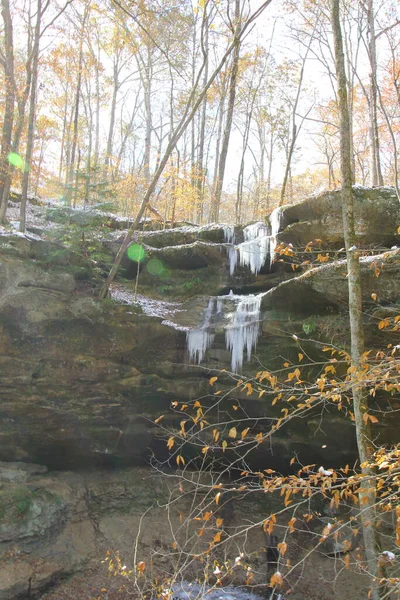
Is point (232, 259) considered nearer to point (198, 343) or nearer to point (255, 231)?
point (255, 231)

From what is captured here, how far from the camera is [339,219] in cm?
923

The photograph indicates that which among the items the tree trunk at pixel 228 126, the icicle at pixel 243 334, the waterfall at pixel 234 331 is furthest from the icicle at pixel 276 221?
the tree trunk at pixel 228 126

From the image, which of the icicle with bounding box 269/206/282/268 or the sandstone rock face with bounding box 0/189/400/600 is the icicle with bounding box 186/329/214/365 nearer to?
the sandstone rock face with bounding box 0/189/400/600

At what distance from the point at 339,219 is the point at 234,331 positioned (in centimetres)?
345

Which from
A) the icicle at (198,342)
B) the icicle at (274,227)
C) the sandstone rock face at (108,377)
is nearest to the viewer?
the sandstone rock face at (108,377)

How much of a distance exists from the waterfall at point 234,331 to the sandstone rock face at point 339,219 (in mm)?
1879

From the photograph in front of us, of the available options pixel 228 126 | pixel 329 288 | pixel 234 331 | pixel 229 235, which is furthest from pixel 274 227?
pixel 228 126

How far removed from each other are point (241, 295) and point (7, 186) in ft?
22.3

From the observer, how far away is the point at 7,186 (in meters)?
10.9

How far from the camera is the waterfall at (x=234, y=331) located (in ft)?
28.7

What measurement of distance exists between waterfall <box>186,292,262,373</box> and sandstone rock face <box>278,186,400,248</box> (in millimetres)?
1879

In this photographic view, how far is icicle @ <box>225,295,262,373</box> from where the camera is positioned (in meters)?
8.73

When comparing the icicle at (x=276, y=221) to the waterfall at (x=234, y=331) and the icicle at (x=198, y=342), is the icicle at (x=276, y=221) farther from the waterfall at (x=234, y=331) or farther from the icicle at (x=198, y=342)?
the icicle at (x=198, y=342)

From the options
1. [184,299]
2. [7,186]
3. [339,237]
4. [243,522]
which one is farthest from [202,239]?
[243,522]
